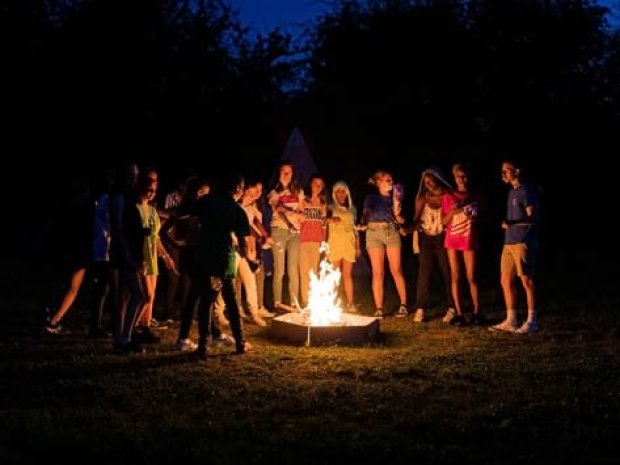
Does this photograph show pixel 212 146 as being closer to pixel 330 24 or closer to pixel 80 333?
pixel 330 24

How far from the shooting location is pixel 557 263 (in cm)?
1823

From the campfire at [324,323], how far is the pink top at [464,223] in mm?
1563

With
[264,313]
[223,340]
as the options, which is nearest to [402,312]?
[264,313]

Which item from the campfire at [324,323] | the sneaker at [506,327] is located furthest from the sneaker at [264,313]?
the sneaker at [506,327]

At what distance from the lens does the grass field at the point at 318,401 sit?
5516 millimetres

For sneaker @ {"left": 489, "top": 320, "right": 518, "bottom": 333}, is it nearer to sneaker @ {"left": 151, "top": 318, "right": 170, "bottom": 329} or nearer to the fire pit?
the fire pit

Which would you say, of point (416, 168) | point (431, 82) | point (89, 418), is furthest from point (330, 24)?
point (89, 418)

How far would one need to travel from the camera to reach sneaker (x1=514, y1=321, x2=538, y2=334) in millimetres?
10078

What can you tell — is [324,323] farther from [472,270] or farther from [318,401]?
[318,401]

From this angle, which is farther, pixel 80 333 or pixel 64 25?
pixel 64 25

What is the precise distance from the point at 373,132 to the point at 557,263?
5.60m

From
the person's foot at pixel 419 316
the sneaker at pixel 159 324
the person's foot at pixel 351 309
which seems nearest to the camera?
the sneaker at pixel 159 324

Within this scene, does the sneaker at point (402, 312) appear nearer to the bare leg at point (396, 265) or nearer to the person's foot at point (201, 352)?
the bare leg at point (396, 265)

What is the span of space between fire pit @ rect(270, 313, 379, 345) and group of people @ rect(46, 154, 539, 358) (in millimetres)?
782
